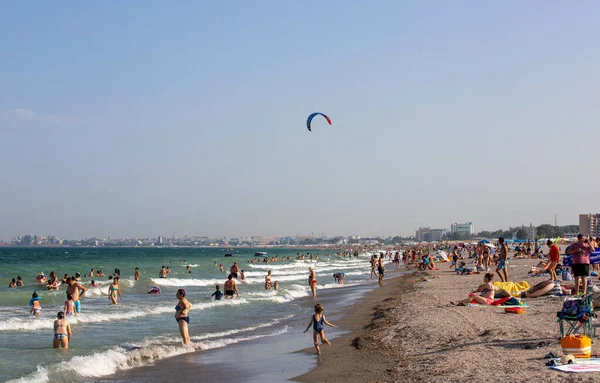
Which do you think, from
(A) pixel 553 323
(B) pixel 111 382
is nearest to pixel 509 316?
(A) pixel 553 323

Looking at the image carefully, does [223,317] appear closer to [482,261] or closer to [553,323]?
[553,323]

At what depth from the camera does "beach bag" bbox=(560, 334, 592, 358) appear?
7641 millimetres

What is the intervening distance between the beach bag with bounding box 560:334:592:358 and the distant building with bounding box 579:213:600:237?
13135 cm

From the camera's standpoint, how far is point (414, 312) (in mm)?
14852

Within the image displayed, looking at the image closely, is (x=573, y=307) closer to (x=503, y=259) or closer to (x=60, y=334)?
(x=60, y=334)

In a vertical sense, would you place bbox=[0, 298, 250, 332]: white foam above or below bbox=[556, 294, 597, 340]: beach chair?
below

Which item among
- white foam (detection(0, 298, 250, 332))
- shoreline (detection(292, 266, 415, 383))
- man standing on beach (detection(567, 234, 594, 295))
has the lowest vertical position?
white foam (detection(0, 298, 250, 332))

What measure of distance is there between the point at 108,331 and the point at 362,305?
864 centimetres

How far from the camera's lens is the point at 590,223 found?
452 ft

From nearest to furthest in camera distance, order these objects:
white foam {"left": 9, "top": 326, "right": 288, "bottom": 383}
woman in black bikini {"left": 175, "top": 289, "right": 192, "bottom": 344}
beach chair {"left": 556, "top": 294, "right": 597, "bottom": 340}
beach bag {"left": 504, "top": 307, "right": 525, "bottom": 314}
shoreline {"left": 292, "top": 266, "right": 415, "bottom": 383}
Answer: beach chair {"left": 556, "top": 294, "right": 597, "bottom": 340} < shoreline {"left": 292, "top": 266, "right": 415, "bottom": 383} < white foam {"left": 9, "top": 326, "right": 288, "bottom": 383} < woman in black bikini {"left": 175, "top": 289, "right": 192, "bottom": 344} < beach bag {"left": 504, "top": 307, "right": 525, "bottom": 314}

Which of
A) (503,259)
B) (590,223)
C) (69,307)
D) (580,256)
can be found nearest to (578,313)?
(580,256)

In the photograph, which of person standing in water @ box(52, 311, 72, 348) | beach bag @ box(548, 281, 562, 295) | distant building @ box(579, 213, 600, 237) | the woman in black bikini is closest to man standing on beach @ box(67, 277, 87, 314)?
person standing in water @ box(52, 311, 72, 348)

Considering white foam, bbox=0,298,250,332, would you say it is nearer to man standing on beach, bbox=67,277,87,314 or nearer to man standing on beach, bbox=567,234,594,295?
man standing on beach, bbox=67,277,87,314

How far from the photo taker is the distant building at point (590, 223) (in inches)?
→ 5189
